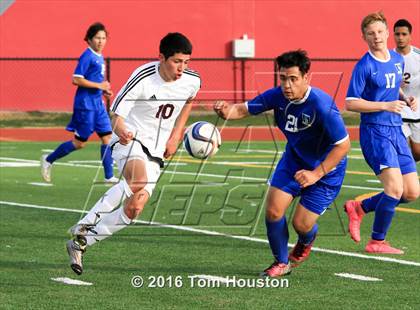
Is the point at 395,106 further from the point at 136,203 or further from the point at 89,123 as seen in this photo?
the point at 89,123

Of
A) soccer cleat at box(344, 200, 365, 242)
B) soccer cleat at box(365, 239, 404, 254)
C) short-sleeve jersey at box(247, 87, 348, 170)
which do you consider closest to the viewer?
short-sleeve jersey at box(247, 87, 348, 170)

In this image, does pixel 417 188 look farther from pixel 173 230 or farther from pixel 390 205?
pixel 173 230

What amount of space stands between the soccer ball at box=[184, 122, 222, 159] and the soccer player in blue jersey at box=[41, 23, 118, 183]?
23.1 ft

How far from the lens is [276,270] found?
8914 mm

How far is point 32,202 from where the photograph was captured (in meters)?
14.0

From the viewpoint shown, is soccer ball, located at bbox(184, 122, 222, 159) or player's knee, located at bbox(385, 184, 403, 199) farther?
player's knee, located at bbox(385, 184, 403, 199)

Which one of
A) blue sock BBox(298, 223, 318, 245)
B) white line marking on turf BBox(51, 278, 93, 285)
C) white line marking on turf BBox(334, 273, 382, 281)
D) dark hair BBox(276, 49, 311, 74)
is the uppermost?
dark hair BBox(276, 49, 311, 74)

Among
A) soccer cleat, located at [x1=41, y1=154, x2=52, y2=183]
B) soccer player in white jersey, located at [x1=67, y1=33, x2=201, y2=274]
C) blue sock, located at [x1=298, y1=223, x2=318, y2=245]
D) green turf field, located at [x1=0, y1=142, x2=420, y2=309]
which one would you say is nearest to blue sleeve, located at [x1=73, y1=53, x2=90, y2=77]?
soccer cleat, located at [x1=41, y1=154, x2=52, y2=183]

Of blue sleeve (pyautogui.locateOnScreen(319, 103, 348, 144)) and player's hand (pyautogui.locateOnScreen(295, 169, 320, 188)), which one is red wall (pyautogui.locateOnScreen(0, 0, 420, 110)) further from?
player's hand (pyautogui.locateOnScreen(295, 169, 320, 188))

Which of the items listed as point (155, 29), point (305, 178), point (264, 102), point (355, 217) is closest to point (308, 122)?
point (264, 102)

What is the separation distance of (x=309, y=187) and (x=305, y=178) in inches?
26.0

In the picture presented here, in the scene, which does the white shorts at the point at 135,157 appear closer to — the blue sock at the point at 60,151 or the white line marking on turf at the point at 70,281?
the white line marking on turf at the point at 70,281

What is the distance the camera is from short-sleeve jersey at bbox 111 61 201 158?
9.30 meters

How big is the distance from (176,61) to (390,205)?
104 inches
